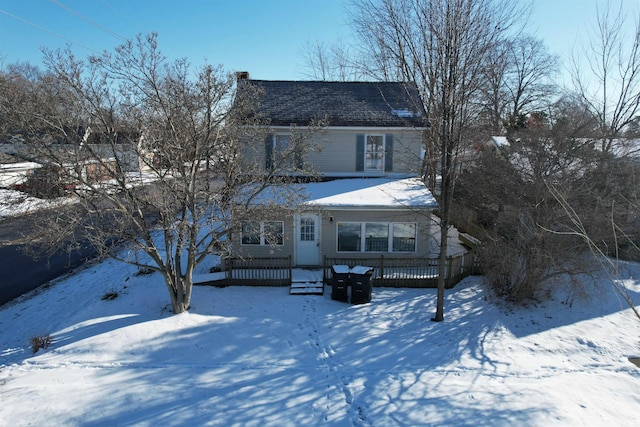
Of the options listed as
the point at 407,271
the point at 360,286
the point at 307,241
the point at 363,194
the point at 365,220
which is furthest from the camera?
the point at 307,241

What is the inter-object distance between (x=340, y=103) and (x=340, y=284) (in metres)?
8.18

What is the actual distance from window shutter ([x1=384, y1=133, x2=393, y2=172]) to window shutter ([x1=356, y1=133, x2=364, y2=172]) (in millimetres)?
944

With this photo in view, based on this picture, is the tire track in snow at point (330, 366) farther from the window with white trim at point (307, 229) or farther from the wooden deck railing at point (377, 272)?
the window with white trim at point (307, 229)

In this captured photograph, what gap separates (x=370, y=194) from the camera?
45.0 ft

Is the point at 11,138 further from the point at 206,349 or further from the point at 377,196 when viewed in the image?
the point at 377,196

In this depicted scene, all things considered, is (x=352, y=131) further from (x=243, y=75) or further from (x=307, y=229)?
(x=243, y=75)

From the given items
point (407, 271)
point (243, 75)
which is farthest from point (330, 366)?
point (243, 75)

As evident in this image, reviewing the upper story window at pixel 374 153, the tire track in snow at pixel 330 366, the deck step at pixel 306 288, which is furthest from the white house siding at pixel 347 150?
the tire track in snow at pixel 330 366

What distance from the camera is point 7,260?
15.6 metres

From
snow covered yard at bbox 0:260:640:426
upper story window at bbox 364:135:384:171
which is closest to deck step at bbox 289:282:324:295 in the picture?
snow covered yard at bbox 0:260:640:426

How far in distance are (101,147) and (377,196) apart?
28.2ft

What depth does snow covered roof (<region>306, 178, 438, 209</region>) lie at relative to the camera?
508 inches

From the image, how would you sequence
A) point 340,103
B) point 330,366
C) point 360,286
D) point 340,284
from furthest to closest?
1. point 340,103
2. point 340,284
3. point 360,286
4. point 330,366

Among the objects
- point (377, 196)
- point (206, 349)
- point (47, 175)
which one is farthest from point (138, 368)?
point (377, 196)
